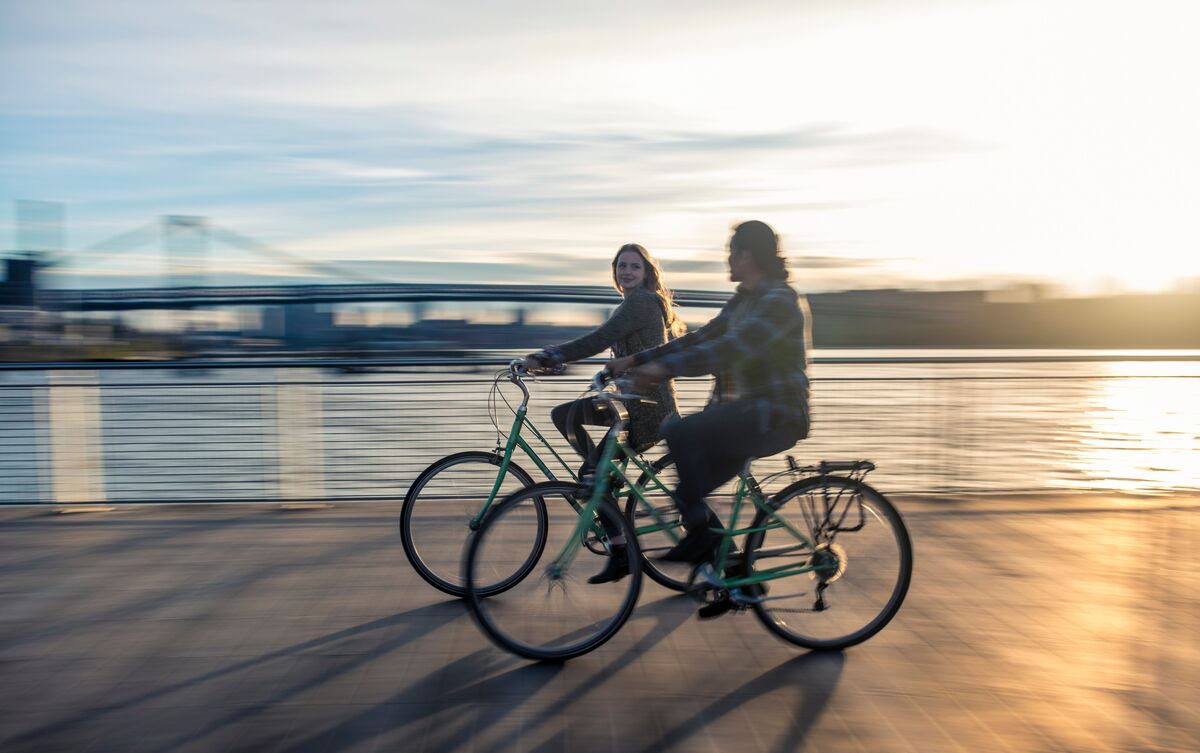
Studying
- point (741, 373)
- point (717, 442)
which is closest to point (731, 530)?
point (717, 442)

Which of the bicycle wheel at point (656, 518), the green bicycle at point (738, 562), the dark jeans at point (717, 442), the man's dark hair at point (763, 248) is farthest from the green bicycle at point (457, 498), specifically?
the man's dark hair at point (763, 248)

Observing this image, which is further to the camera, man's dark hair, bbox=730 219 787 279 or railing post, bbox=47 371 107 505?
railing post, bbox=47 371 107 505

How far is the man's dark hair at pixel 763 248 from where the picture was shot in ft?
12.7

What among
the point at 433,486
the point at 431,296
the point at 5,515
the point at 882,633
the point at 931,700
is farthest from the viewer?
the point at 431,296

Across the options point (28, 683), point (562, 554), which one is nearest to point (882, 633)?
point (562, 554)

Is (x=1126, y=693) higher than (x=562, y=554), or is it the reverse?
(x=562, y=554)

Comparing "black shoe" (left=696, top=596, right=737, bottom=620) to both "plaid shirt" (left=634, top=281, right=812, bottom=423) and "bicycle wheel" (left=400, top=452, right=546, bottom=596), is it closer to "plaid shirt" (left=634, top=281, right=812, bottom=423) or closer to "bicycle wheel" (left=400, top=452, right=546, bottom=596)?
"plaid shirt" (left=634, top=281, right=812, bottom=423)

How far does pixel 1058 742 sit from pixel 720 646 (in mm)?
1275

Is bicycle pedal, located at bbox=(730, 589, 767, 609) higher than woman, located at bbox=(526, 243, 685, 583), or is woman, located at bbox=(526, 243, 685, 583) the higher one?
woman, located at bbox=(526, 243, 685, 583)

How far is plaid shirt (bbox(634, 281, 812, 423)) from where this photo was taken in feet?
12.3

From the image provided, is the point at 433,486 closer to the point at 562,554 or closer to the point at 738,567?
the point at 562,554

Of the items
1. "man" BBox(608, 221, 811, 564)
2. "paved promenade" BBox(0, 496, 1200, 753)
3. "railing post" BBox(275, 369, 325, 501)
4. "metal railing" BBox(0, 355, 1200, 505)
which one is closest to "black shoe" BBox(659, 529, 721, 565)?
"man" BBox(608, 221, 811, 564)

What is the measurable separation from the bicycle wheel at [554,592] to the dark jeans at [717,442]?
0.95 feet

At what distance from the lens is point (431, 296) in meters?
41.1
